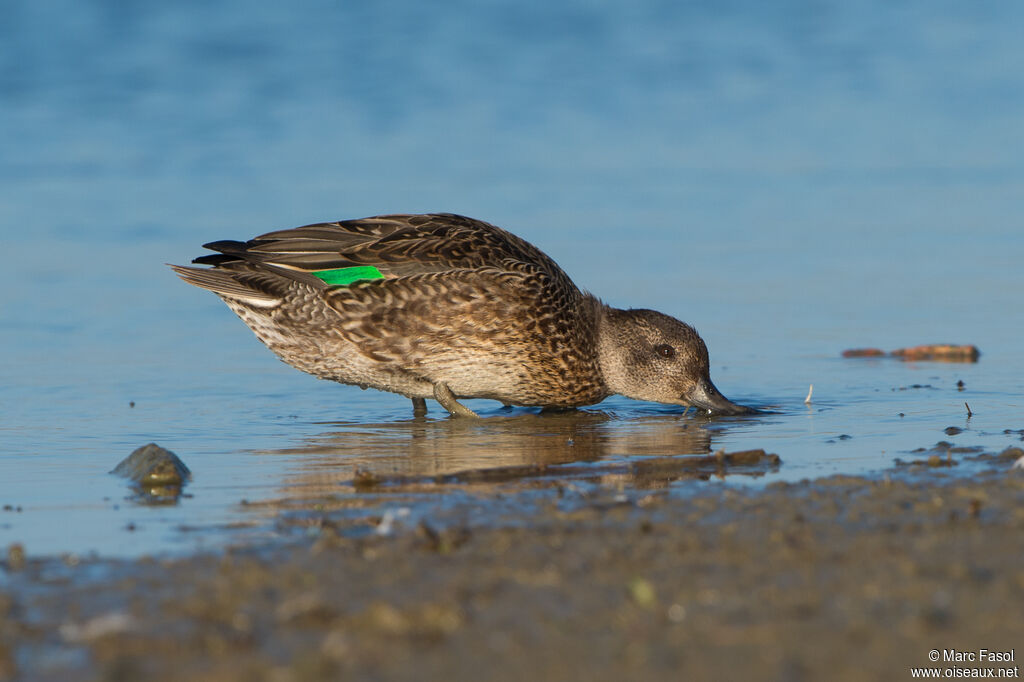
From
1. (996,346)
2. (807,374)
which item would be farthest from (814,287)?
(807,374)

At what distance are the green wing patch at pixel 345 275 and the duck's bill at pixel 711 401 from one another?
2117mm

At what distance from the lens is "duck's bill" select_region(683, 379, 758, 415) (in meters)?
7.69

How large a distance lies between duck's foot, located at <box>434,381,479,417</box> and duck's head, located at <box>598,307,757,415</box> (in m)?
0.95

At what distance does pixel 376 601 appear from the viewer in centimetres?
340

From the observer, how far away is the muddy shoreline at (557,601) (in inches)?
116

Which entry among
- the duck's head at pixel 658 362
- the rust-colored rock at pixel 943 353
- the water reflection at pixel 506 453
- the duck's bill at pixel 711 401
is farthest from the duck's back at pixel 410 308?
the rust-colored rock at pixel 943 353

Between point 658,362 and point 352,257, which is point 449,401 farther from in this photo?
point 658,362

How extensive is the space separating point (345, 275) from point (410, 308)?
0.46 m

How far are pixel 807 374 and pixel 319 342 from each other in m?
3.45

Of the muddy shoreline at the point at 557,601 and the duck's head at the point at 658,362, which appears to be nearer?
the muddy shoreline at the point at 557,601

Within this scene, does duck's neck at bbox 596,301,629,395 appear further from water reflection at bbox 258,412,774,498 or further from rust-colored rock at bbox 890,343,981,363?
rust-colored rock at bbox 890,343,981,363

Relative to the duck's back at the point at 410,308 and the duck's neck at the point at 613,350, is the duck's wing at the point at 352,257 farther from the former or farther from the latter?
the duck's neck at the point at 613,350

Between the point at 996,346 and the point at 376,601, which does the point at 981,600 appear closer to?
the point at 376,601

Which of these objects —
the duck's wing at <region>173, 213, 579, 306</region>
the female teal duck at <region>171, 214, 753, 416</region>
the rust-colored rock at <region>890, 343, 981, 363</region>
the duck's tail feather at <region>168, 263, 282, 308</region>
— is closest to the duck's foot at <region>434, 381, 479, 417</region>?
the female teal duck at <region>171, 214, 753, 416</region>
